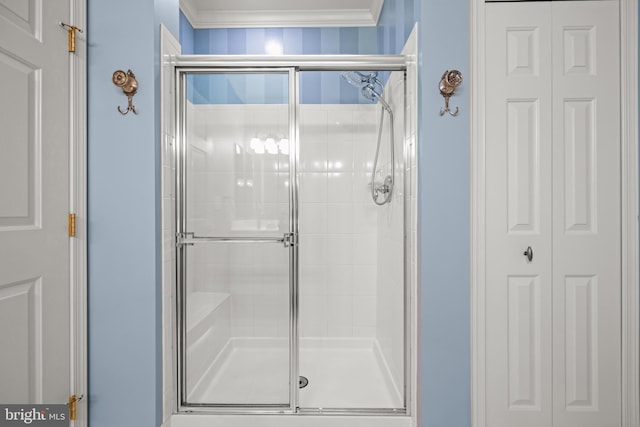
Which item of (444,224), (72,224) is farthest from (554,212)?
(72,224)

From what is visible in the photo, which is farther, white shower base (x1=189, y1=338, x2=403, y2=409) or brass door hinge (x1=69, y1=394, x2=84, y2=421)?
white shower base (x1=189, y1=338, x2=403, y2=409)

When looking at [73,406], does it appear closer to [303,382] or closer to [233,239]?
[233,239]

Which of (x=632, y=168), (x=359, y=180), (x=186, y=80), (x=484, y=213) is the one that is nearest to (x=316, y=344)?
(x=359, y=180)

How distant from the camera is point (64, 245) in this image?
5.33ft

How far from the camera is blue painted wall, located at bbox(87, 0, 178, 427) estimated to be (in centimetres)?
173

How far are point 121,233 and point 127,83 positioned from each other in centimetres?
68

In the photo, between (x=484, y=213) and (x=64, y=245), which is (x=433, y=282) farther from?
(x=64, y=245)

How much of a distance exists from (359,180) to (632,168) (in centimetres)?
169

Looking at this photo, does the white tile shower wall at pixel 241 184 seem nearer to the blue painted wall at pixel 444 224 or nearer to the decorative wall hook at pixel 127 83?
the decorative wall hook at pixel 127 83

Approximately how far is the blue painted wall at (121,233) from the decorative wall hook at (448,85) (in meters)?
1.32

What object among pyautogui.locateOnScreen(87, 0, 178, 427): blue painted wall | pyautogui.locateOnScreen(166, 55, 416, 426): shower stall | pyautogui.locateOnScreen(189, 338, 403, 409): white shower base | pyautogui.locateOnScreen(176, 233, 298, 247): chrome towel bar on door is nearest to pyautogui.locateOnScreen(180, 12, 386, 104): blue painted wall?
pyautogui.locateOnScreen(166, 55, 416, 426): shower stall

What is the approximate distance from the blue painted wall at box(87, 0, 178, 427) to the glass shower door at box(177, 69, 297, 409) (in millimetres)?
205

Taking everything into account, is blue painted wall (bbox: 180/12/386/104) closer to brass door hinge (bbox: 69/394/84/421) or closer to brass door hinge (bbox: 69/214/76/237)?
brass door hinge (bbox: 69/214/76/237)

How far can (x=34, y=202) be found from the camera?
1490mm
